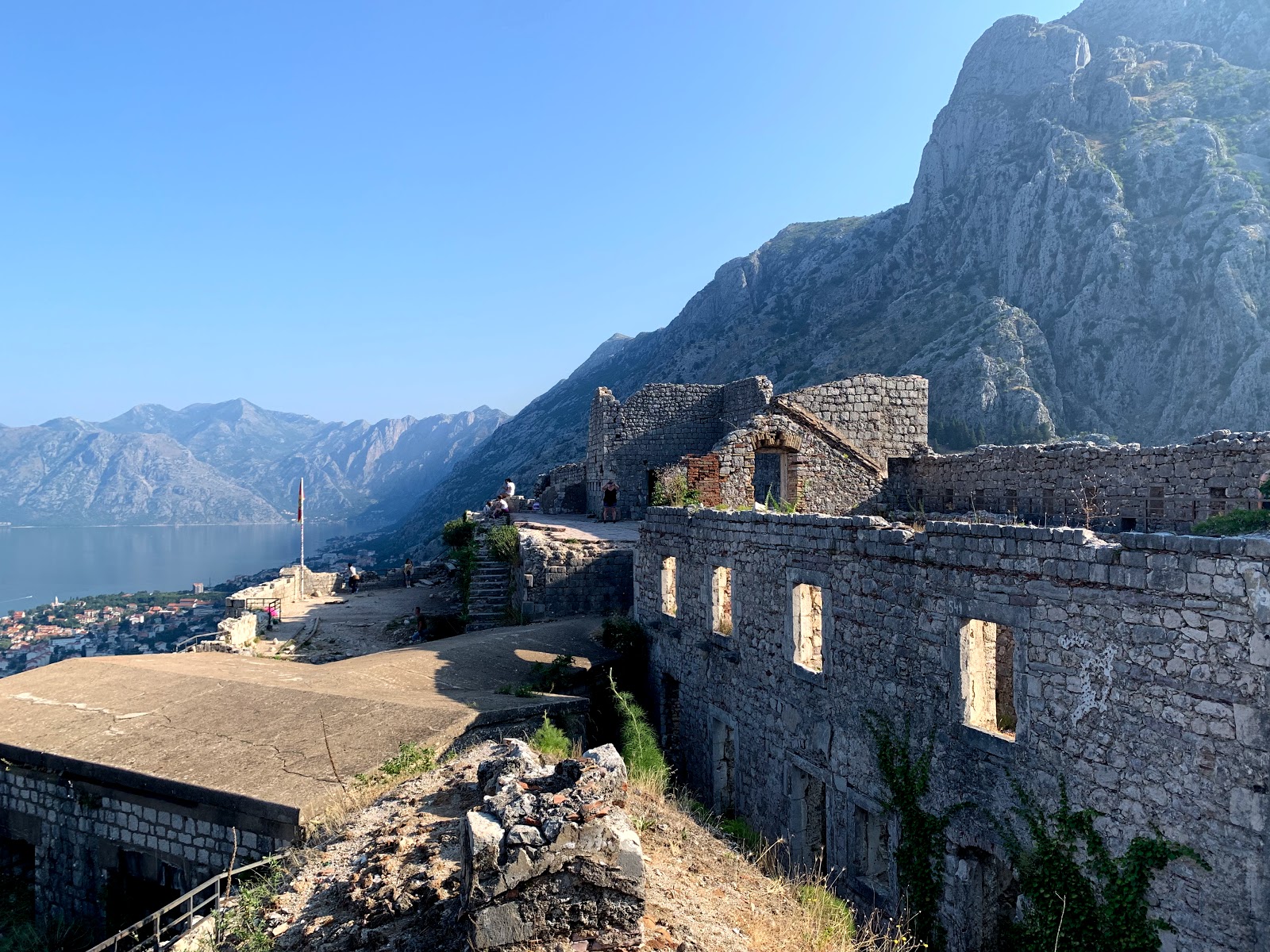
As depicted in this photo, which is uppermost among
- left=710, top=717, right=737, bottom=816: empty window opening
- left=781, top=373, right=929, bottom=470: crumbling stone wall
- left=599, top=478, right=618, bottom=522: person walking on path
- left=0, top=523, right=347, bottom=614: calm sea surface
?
left=781, top=373, right=929, bottom=470: crumbling stone wall

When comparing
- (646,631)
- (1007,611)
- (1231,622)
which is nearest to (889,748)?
(1007,611)

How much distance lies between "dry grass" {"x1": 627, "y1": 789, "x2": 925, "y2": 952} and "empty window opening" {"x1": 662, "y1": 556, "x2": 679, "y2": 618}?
19.5 ft

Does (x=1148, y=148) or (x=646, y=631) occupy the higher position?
(x=1148, y=148)

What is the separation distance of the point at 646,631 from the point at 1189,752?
10447mm

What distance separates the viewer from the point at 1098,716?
621cm

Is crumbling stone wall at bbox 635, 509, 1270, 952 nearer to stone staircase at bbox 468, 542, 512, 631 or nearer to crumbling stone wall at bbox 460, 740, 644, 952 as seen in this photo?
crumbling stone wall at bbox 460, 740, 644, 952

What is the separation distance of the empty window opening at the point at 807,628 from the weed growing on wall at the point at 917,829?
1895mm

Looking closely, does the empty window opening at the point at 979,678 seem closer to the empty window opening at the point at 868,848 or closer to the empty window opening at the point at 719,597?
the empty window opening at the point at 868,848

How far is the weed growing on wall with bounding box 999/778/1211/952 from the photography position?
5824mm

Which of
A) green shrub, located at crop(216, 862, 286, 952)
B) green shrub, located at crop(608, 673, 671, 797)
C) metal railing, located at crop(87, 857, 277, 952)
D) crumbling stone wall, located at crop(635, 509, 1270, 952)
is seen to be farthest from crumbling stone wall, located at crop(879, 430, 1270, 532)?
metal railing, located at crop(87, 857, 277, 952)

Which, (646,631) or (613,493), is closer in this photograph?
(646,631)

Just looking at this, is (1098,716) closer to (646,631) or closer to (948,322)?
(646,631)

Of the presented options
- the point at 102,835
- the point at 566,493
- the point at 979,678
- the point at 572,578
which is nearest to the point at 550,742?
the point at 979,678

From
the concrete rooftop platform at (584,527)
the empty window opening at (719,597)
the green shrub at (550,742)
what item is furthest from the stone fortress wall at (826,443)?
the green shrub at (550,742)
